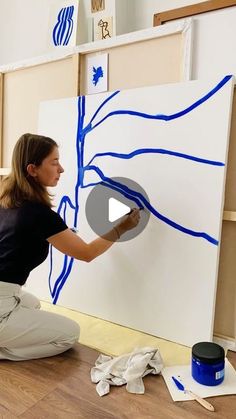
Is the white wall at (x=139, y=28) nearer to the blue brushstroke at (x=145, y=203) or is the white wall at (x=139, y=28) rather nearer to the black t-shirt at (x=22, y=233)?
the blue brushstroke at (x=145, y=203)

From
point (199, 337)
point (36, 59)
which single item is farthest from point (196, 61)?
point (199, 337)

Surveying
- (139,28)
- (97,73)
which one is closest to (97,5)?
(139,28)

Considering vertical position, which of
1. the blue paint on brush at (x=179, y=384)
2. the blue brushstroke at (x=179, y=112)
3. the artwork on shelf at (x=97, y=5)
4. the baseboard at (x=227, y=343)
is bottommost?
the blue paint on brush at (x=179, y=384)

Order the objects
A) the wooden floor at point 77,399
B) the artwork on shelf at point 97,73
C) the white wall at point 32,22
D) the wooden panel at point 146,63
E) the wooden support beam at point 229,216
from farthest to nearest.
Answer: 1. the white wall at point 32,22
2. the artwork on shelf at point 97,73
3. the wooden panel at point 146,63
4. the wooden support beam at point 229,216
5. the wooden floor at point 77,399

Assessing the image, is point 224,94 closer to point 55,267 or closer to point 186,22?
point 186,22

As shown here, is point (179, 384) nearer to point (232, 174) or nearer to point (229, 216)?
point (229, 216)

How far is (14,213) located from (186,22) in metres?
1.32

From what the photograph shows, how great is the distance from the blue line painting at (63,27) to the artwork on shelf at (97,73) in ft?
1.09

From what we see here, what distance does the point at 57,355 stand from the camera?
5.69ft

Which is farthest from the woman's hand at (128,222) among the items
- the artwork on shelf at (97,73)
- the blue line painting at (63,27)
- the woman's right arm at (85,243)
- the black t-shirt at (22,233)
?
the blue line painting at (63,27)

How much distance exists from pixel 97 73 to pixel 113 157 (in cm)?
60

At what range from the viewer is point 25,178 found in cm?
168

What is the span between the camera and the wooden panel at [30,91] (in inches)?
92.3

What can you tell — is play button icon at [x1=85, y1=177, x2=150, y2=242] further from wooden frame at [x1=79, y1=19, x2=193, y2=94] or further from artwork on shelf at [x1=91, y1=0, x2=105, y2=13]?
artwork on shelf at [x1=91, y1=0, x2=105, y2=13]
